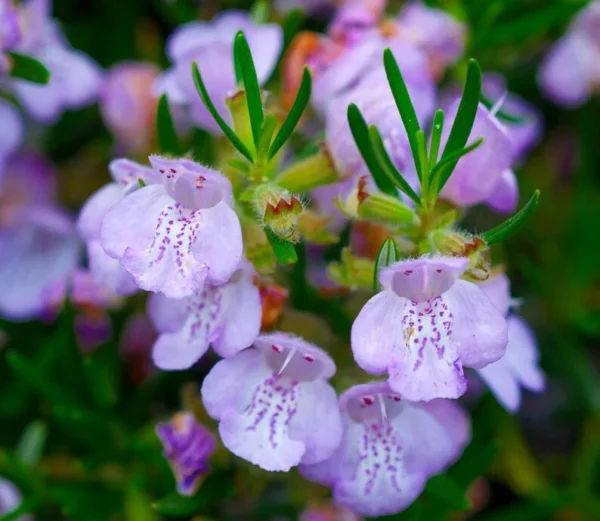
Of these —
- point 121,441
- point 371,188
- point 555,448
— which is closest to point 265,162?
point 371,188

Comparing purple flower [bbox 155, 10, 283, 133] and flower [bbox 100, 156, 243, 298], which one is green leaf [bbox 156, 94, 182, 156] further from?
flower [bbox 100, 156, 243, 298]

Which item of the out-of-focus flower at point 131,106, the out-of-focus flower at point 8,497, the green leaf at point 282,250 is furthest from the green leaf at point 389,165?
the out-of-focus flower at point 8,497

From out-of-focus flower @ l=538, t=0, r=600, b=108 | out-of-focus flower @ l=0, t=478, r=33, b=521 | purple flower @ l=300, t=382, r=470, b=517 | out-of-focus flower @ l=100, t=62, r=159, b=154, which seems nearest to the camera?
purple flower @ l=300, t=382, r=470, b=517

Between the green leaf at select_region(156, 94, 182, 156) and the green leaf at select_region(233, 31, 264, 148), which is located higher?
the green leaf at select_region(233, 31, 264, 148)

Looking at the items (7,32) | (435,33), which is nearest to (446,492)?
(435,33)

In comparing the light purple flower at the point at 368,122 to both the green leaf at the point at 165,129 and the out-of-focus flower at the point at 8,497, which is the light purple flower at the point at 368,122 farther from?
the out-of-focus flower at the point at 8,497

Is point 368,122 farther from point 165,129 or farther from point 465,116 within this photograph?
point 165,129

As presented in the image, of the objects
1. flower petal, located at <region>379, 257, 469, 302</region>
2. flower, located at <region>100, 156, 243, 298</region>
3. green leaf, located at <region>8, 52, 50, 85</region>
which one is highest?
green leaf, located at <region>8, 52, 50, 85</region>

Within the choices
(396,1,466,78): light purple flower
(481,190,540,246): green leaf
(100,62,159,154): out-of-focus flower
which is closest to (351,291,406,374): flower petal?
(481,190,540,246): green leaf
